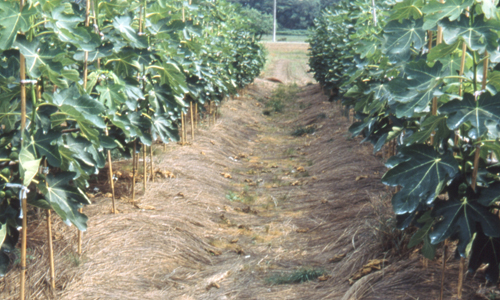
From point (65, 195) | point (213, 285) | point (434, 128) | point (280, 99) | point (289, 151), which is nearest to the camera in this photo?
point (434, 128)

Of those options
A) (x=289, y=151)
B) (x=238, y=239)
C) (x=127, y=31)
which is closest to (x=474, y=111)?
(x=127, y=31)

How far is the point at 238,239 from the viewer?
512cm

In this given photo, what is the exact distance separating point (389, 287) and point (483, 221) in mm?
1071

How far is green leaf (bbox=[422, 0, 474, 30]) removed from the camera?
2.28m

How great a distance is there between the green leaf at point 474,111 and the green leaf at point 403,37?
22.7 inches

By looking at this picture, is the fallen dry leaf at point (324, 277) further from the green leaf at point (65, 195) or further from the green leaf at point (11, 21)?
the green leaf at point (11, 21)

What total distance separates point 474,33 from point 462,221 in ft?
3.07

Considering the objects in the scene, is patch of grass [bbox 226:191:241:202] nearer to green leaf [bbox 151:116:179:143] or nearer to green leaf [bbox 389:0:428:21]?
green leaf [bbox 151:116:179:143]

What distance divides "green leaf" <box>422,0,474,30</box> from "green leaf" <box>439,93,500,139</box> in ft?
1.31

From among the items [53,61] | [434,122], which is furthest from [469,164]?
[53,61]

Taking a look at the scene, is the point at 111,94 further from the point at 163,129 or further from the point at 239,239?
the point at 239,239

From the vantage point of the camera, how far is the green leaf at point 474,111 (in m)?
2.21

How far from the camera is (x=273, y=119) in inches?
580

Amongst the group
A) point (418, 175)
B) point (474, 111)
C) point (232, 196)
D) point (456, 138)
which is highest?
point (474, 111)
